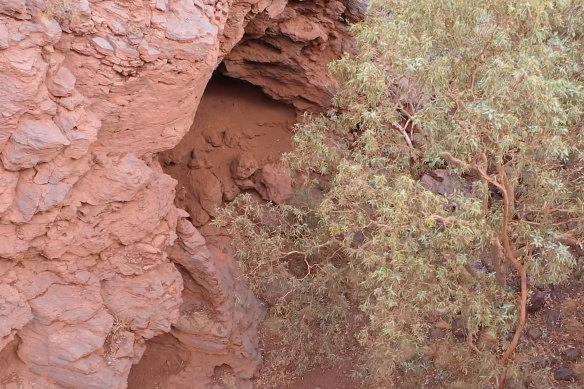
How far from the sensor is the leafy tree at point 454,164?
5840 mm

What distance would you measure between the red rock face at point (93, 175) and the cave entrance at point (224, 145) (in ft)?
4.59

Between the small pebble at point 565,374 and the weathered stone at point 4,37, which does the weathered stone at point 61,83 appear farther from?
the small pebble at point 565,374

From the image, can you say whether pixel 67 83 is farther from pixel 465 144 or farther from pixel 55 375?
pixel 465 144

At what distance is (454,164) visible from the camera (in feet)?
22.4

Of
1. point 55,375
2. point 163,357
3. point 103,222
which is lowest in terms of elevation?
point 163,357

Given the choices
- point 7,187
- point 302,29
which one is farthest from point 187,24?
point 302,29

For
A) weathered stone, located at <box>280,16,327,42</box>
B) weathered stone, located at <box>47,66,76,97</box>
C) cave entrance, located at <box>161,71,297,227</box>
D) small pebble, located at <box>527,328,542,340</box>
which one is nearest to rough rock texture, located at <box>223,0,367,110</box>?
weathered stone, located at <box>280,16,327,42</box>

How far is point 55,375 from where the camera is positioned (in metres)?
6.64

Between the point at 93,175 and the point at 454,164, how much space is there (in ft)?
12.7

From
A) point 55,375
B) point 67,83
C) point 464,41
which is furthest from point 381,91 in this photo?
point 55,375

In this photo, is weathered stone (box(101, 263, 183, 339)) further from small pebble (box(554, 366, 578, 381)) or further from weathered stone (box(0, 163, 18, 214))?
small pebble (box(554, 366, 578, 381))

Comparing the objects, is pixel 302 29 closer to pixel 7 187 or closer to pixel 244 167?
pixel 244 167

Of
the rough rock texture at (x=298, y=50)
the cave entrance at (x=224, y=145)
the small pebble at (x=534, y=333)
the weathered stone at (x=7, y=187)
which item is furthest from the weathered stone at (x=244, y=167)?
the small pebble at (x=534, y=333)

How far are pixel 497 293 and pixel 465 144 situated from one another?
1985 millimetres
